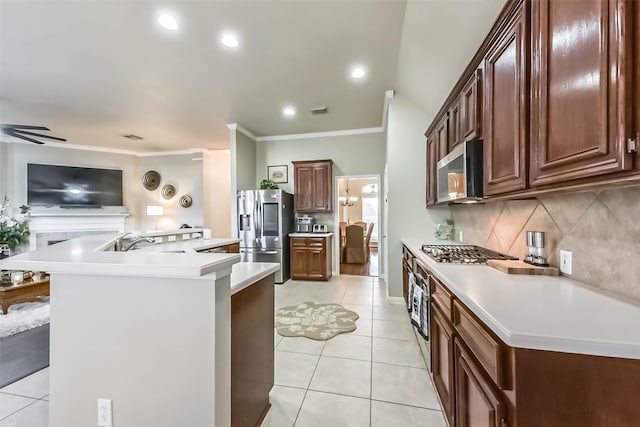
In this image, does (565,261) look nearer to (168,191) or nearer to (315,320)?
(315,320)

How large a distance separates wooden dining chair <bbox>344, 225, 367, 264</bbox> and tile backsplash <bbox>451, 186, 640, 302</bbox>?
4.73 metres

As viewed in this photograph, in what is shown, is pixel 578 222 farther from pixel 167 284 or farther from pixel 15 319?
pixel 15 319

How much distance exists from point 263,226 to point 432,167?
3.18 meters

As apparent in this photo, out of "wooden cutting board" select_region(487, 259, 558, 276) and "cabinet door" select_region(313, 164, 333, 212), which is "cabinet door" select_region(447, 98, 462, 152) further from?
"cabinet door" select_region(313, 164, 333, 212)

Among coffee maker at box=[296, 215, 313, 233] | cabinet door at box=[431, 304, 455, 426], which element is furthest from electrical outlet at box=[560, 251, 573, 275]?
coffee maker at box=[296, 215, 313, 233]

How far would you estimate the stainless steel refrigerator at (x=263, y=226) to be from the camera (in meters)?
4.92

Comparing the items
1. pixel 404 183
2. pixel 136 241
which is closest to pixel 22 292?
pixel 136 241

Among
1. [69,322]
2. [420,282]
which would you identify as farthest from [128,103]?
[420,282]

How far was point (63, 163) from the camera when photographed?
6188 mm

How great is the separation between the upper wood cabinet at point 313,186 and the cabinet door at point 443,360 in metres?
3.69

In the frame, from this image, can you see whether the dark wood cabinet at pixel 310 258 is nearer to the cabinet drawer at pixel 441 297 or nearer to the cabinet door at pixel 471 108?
the cabinet drawer at pixel 441 297

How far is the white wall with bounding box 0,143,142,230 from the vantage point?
5656 millimetres

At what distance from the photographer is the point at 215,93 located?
3760 millimetres

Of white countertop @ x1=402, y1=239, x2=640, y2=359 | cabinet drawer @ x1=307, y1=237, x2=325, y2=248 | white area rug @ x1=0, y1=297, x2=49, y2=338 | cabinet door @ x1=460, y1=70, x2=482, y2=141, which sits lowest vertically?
white area rug @ x1=0, y1=297, x2=49, y2=338
